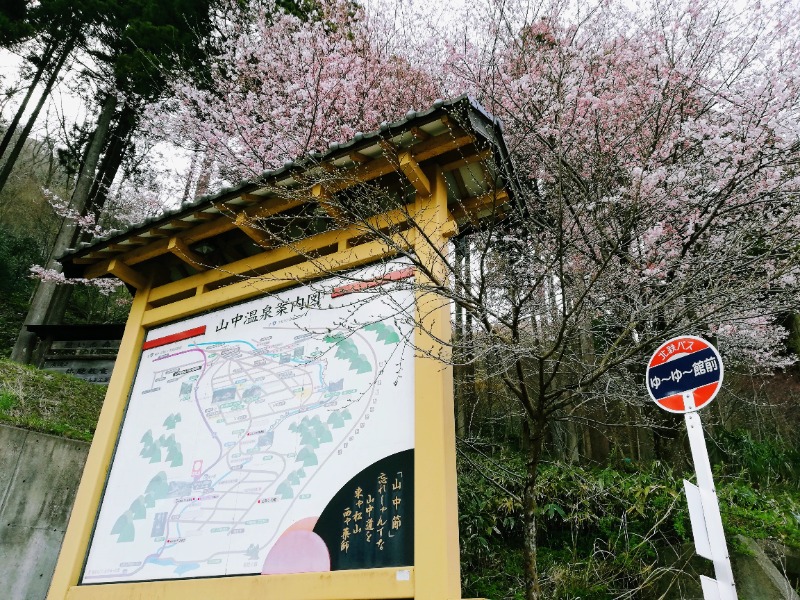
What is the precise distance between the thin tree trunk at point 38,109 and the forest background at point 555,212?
56mm

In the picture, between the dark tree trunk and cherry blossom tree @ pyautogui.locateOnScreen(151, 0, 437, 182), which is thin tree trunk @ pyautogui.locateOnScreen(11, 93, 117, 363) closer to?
the dark tree trunk

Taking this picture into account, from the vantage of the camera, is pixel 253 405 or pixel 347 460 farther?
pixel 253 405

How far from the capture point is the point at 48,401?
7957 mm

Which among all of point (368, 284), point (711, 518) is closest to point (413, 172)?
point (368, 284)

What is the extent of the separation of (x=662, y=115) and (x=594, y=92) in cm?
141

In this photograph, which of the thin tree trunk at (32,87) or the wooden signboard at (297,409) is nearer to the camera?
the wooden signboard at (297,409)

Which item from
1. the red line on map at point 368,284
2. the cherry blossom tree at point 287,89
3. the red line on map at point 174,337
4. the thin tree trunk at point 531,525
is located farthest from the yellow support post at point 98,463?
the thin tree trunk at point 531,525

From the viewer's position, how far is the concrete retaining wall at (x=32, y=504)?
5805 mm

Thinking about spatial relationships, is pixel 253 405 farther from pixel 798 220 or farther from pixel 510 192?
pixel 798 220

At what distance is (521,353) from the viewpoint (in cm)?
337

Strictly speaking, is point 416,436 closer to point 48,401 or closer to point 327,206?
point 327,206

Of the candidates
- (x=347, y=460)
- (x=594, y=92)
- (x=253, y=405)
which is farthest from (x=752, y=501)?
(x=594, y=92)

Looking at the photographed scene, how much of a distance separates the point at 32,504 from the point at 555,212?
274 inches

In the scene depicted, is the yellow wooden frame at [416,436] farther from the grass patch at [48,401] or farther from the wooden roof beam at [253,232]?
the grass patch at [48,401]
